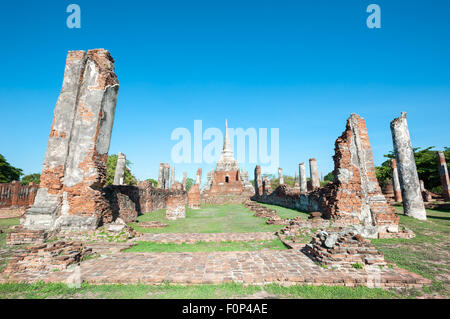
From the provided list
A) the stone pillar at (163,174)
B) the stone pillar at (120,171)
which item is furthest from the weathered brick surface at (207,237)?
the stone pillar at (163,174)

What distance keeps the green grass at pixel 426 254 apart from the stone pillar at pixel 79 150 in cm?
864

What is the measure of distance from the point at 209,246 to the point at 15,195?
1779 centimetres

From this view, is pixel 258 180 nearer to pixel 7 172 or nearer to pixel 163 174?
pixel 163 174

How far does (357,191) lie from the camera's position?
8.20 metres

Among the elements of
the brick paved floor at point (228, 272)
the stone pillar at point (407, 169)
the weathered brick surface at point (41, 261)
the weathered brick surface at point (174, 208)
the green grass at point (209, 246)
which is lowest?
the green grass at point (209, 246)

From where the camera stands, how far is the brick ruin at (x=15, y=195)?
15.7m

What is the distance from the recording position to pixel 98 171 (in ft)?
27.3

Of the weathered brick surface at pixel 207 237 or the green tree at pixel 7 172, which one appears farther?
the green tree at pixel 7 172

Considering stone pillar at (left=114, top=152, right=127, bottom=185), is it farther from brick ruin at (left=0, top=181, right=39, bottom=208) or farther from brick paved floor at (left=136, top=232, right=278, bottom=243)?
brick paved floor at (left=136, top=232, right=278, bottom=243)

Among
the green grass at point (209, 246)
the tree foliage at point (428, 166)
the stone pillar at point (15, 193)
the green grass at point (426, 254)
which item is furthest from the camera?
the tree foliage at point (428, 166)

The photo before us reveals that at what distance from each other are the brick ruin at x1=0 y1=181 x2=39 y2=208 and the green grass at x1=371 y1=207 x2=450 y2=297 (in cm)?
2165

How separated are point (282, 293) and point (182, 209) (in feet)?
32.5

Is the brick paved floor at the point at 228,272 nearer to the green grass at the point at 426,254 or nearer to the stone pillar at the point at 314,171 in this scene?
the green grass at the point at 426,254
